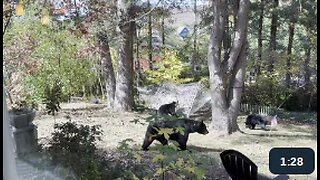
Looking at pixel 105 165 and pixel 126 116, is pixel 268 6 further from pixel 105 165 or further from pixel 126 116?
pixel 105 165

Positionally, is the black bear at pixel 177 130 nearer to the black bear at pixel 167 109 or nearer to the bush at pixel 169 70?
the black bear at pixel 167 109

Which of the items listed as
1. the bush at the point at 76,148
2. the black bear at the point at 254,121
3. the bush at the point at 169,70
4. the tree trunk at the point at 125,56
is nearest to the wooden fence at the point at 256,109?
the black bear at the point at 254,121

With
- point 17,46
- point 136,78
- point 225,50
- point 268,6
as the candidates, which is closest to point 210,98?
point 225,50

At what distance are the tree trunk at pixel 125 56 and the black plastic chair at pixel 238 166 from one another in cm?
44

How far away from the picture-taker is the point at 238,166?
1.50 metres

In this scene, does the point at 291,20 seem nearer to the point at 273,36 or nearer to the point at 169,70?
the point at 273,36

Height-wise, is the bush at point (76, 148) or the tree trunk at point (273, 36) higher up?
the tree trunk at point (273, 36)

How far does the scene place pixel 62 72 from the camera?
4.90 ft

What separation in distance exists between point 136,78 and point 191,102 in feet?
0.80

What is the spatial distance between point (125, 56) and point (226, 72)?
44 cm

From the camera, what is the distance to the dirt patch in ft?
4.82

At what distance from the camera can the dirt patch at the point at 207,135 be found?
1.47 m
